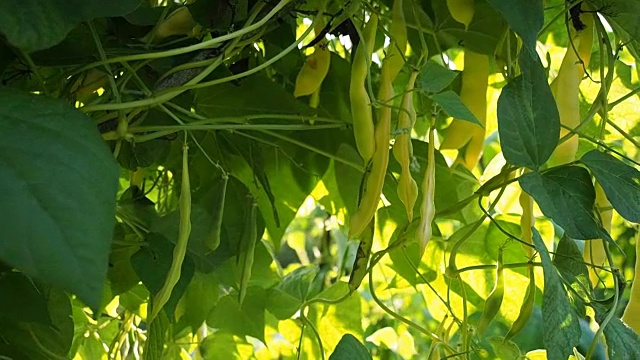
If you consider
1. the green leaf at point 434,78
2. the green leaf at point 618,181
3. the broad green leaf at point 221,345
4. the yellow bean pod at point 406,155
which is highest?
the green leaf at point 434,78

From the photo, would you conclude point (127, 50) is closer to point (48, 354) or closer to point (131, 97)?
point (131, 97)

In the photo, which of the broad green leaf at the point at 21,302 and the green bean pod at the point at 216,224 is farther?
the green bean pod at the point at 216,224

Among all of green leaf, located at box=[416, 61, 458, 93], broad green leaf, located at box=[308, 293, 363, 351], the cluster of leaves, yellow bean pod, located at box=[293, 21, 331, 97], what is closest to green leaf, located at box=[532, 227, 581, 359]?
the cluster of leaves

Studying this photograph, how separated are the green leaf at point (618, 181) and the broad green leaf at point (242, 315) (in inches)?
14.5

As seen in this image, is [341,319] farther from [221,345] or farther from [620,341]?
[620,341]

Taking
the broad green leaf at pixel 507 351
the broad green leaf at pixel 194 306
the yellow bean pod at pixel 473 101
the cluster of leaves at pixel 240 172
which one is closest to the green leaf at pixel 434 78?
the cluster of leaves at pixel 240 172

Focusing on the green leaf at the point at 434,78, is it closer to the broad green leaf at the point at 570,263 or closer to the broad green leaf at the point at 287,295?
the broad green leaf at the point at 570,263

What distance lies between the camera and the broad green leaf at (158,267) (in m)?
0.55

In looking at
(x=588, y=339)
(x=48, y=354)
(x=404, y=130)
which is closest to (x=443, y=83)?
(x=404, y=130)

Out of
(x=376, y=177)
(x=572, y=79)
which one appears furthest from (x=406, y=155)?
(x=572, y=79)

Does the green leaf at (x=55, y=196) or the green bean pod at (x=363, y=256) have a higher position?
the green leaf at (x=55, y=196)

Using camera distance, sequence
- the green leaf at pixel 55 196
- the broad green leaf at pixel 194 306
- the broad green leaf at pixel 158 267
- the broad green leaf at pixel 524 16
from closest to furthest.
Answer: the green leaf at pixel 55 196, the broad green leaf at pixel 524 16, the broad green leaf at pixel 158 267, the broad green leaf at pixel 194 306

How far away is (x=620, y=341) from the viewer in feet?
1.66

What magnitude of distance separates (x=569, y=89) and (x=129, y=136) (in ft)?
0.98
